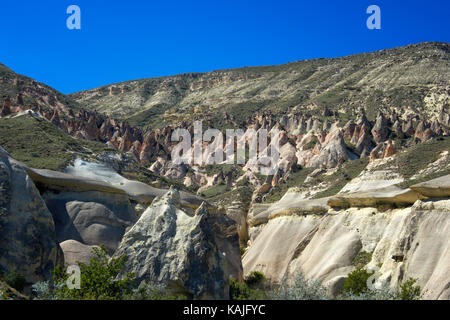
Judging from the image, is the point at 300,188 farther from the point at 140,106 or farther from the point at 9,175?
the point at 140,106

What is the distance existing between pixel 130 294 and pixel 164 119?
371ft

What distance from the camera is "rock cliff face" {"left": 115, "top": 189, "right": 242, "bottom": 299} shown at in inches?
623

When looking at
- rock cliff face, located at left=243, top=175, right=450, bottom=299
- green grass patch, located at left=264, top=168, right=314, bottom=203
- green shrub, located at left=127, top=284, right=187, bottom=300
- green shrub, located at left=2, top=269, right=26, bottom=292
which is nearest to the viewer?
green shrub, located at left=127, top=284, right=187, bottom=300

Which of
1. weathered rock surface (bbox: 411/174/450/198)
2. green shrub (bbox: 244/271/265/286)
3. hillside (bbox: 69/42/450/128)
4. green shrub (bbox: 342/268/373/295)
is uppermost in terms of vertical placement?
hillside (bbox: 69/42/450/128)

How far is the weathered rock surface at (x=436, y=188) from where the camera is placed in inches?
1192

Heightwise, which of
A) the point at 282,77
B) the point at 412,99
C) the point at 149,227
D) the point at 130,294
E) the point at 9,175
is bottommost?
the point at 130,294

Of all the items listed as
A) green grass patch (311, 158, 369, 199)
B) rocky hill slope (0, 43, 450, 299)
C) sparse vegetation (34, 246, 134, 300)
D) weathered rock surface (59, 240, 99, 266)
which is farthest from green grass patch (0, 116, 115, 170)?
green grass patch (311, 158, 369, 199)

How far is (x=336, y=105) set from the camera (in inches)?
4060

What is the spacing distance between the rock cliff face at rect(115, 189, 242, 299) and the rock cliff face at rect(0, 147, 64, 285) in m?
5.51

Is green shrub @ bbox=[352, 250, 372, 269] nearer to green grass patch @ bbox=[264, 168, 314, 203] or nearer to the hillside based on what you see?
green grass patch @ bbox=[264, 168, 314, 203]

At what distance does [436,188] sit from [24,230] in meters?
23.1

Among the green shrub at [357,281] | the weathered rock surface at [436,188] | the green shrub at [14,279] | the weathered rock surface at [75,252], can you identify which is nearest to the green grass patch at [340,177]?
the weathered rock surface at [436,188]

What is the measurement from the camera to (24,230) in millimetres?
21078
